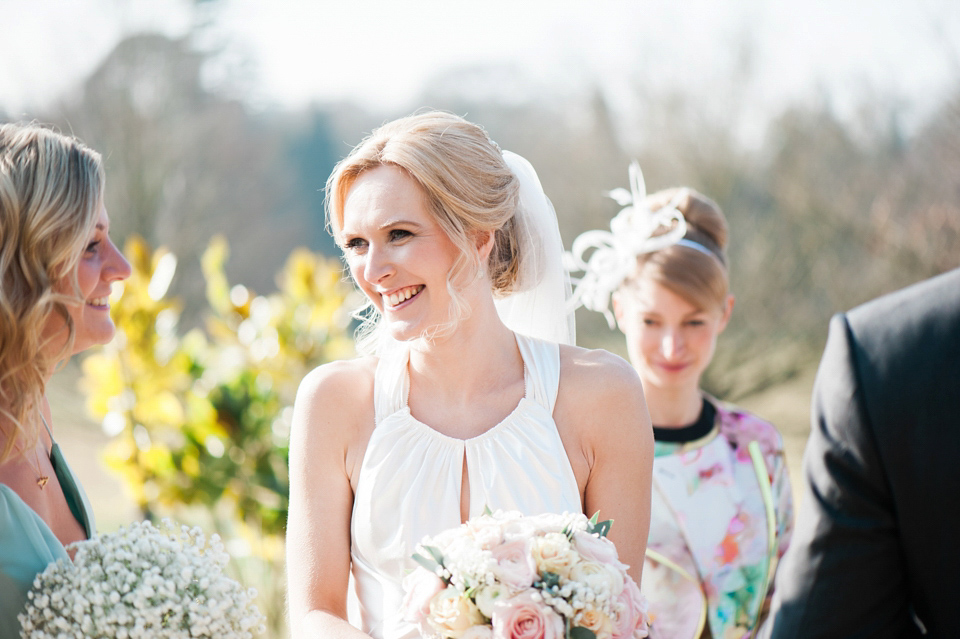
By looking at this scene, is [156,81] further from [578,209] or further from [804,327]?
[804,327]

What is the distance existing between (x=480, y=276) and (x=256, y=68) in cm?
1283

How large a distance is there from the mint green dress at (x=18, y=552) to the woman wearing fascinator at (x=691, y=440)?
6.65 feet

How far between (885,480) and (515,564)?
0.76m

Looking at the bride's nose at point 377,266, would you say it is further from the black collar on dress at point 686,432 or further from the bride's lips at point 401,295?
the black collar on dress at point 686,432

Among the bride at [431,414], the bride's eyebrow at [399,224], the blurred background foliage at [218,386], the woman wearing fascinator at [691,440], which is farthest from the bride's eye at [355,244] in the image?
the blurred background foliage at [218,386]

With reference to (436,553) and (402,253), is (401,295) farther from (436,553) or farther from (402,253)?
(436,553)

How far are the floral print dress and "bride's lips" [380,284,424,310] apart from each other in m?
1.39

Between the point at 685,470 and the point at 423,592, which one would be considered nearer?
the point at 423,592

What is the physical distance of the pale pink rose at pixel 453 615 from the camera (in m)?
1.64

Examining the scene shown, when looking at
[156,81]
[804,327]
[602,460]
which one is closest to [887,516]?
[602,460]

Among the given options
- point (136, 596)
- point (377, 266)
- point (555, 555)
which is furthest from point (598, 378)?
point (136, 596)

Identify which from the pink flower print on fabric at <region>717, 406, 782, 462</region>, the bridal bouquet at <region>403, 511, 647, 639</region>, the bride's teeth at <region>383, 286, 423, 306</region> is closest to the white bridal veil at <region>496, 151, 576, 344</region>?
the bride's teeth at <region>383, 286, 423, 306</region>

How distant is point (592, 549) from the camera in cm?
174

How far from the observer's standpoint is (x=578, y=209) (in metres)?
12.1
